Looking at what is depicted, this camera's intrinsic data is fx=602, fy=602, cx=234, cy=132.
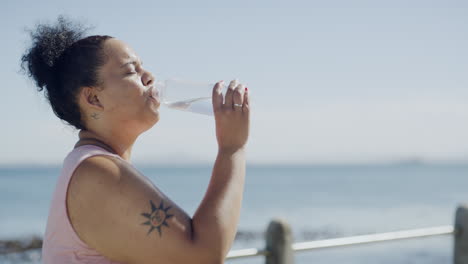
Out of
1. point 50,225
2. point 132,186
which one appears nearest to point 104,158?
point 132,186

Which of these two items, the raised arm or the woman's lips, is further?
the woman's lips

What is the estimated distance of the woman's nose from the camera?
58.1 inches

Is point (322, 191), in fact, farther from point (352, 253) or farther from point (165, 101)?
point (165, 101)

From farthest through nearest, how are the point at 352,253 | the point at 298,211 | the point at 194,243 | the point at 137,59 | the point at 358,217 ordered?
the point at 298,211 → the point at 358,217 → the point at 352,253 → the point at 137,59 → the point at 194,243

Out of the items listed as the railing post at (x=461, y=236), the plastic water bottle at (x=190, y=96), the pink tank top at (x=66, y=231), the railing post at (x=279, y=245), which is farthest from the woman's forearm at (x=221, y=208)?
the railing post at (x=461, y=236)

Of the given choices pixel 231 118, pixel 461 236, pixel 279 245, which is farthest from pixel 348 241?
pixel 231 118

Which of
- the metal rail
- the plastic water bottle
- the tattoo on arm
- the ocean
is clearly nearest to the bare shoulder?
the tattoo on arm

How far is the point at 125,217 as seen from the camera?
1.23 m

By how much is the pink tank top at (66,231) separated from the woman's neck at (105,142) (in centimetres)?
7

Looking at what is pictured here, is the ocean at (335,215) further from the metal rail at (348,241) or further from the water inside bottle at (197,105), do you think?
the water inside bottle at (197,105)

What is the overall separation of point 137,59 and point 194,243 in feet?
1.67

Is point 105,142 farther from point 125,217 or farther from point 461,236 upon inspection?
point 461,236

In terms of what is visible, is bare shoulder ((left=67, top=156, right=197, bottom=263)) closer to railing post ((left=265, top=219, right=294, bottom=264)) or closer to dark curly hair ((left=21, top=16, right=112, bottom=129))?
dark curly hair ((left=21, top=16, right=112, bottom=129))

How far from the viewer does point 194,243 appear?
4.01ft
